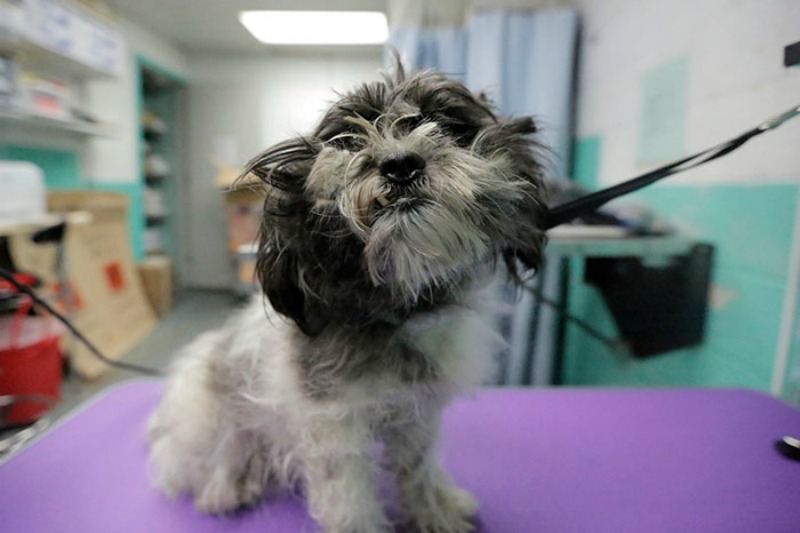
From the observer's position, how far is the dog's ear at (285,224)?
0.65 meters

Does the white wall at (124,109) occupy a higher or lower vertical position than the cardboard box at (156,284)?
higher

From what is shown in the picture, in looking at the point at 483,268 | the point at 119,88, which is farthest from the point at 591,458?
the point at 119,88

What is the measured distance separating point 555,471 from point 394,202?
72 cm

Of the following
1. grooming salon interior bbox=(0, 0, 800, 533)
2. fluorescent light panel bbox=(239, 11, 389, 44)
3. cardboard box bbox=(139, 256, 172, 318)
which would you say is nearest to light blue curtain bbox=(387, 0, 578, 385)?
grooming salon interior bbox=(0, 0, 800, 533)

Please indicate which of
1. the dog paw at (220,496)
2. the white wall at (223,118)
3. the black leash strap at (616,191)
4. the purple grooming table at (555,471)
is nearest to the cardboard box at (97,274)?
the white wall at (223,118)

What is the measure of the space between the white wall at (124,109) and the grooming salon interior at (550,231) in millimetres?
20

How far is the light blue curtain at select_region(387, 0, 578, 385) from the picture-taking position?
223 cm

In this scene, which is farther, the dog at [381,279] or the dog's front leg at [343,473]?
the dog's front leg at [343,473]

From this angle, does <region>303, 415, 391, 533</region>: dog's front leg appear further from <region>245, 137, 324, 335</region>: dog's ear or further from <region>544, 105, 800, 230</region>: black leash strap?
<region>544, 105, 800, 230</region>: black leash strap

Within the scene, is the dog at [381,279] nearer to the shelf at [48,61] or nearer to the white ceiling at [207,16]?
the white ceiling at [207,16]

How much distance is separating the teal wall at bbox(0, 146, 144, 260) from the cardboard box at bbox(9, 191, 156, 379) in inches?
12.0

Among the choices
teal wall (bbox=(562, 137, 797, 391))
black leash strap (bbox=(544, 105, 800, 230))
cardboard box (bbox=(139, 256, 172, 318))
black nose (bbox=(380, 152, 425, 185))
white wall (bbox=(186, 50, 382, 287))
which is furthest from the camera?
cardboard box (bbox=(139, 256, 172, 318))

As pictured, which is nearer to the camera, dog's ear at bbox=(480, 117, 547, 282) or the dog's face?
the dog's face

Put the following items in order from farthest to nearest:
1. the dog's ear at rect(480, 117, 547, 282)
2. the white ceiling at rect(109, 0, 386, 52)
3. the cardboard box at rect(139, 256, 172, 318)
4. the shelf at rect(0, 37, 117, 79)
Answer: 1. the cardboard box at rect(139, 256, 172, 318)
2. the shelf at rect(0, 37, 117, 79)
3. the white ceiling at rect(109, 0, 386, 52)
4. the dog's ear at rect(480, 117, 547, 282)
